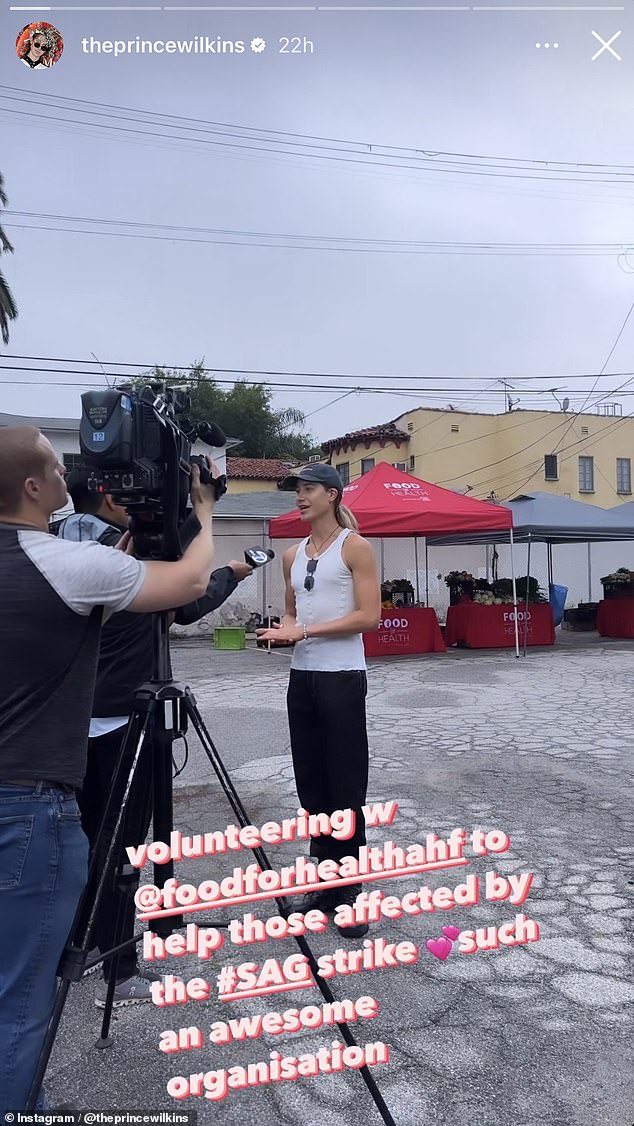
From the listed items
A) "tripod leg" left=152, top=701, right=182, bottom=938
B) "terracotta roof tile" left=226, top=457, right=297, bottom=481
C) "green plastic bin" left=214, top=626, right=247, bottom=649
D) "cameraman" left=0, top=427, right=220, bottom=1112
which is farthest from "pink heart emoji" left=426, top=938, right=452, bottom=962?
"terracotta roof tile" left=226, top=457, right=297, bottom=481

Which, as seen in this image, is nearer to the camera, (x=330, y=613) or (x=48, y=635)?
(x=48, y=635)

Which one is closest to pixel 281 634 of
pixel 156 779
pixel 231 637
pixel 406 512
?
pixel 156 779

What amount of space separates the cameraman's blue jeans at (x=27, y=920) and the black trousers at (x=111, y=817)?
57 centimetres

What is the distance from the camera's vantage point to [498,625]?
1351 centimetres

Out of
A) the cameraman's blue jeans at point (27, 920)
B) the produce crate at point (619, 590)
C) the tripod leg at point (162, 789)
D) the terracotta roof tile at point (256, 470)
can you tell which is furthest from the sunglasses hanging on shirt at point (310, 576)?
the terracotta roof tile at point (256, 470)

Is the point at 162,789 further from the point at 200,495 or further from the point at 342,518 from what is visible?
the point at 342,518

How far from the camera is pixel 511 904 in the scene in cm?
336

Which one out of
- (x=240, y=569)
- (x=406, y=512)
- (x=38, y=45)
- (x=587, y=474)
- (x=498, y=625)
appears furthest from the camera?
(x=587, y=474)

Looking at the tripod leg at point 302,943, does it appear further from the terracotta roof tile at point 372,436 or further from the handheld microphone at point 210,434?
the terracotta roof tile at point 372,436

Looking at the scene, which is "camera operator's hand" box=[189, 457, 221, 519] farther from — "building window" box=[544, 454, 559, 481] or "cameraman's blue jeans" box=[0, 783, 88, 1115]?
"building window" box=[544, 454, 559, 481]

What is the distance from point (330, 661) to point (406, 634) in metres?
9.70

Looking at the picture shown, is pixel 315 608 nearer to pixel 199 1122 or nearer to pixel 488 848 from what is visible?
pixel 488 848

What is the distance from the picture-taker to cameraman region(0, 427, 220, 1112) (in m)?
1.58

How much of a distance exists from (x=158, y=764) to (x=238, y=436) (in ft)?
120
